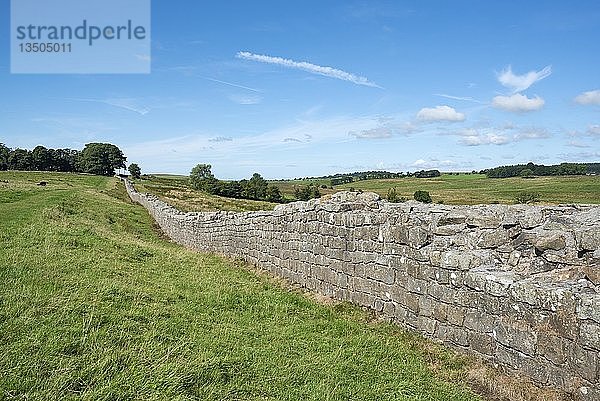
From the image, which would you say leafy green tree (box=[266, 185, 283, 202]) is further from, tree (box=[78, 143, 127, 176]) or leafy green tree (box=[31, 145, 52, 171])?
leafy green tree (box=[31, 145, 52, 171])

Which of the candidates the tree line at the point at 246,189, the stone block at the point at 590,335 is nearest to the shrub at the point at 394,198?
the stone block at the point at 590,335

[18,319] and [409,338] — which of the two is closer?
[18,319]

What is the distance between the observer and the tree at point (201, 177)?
94.8 m

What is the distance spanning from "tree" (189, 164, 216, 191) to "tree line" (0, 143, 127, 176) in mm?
22610

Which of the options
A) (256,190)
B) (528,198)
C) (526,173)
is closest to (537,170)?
(526,173)

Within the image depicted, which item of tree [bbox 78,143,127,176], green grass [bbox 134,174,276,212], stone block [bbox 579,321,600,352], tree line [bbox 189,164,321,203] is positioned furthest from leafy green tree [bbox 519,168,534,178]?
tree [bbox 78,143,127,176]

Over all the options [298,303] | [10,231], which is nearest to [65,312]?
[298,303]

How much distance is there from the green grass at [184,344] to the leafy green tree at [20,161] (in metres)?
108

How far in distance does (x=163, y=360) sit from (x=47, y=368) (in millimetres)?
1152

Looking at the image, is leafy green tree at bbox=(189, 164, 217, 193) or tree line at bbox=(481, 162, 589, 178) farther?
leafy green tree at bbox=(189, 164, 217, 193)

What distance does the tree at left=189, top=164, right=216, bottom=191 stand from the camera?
311ft

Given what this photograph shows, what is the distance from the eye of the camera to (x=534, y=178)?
145 feet

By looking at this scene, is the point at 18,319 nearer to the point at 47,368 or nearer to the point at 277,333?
the point at 47,368

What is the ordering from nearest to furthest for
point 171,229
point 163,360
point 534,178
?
point 163,360 < point 171,229 < point 534,178
